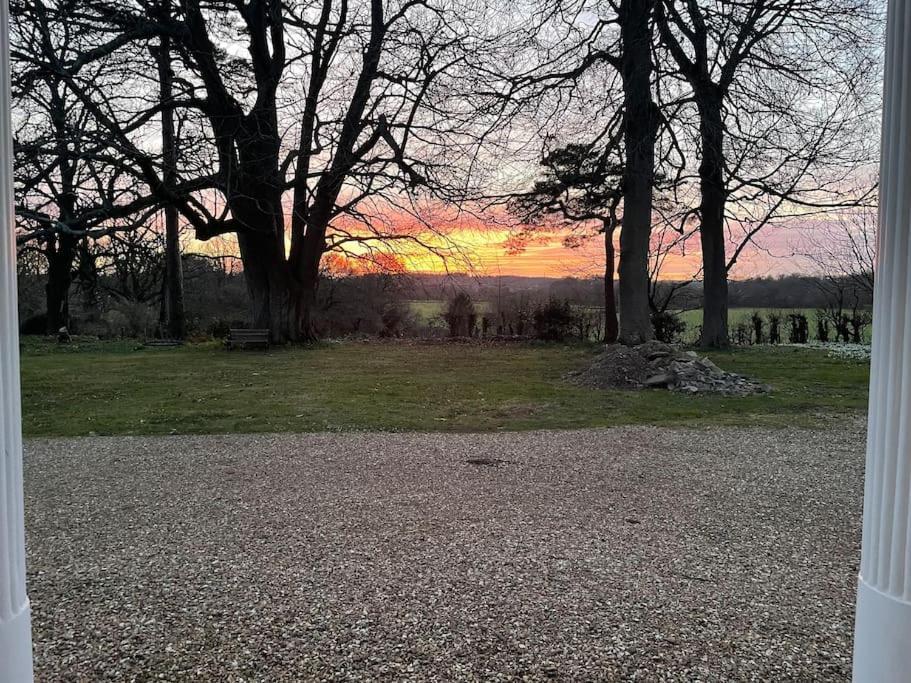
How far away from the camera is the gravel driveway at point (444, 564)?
2.37 metres

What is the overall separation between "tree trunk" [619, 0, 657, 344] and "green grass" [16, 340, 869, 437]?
4.66 ft

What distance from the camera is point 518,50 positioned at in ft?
36.7

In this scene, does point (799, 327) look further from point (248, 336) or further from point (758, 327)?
point (248, 336)

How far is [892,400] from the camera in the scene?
1.62m

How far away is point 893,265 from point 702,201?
14138 millimetres

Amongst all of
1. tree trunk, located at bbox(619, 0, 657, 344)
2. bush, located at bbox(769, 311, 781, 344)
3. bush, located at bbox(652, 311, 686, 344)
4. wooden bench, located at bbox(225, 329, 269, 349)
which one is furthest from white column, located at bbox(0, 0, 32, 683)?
bush, located at bbox(769, 311, 781, 344)

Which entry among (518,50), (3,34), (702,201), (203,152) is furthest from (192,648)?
(702,201)

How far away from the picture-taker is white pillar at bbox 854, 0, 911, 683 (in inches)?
62.9

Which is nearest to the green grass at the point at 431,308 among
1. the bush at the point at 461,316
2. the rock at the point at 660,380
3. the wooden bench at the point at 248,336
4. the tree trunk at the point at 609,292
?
the bush at the point at 461,316

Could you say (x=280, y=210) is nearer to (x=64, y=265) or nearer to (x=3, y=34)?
(x=64, y=265)

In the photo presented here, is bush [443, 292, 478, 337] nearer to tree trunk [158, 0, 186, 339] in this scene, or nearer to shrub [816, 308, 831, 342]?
tree trunk [158, 0, 186, 339]

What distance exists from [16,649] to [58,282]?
62.9 ft

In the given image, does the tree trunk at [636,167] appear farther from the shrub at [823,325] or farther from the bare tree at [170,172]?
the shrub at [823,325]

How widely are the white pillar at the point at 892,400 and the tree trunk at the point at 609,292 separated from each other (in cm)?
1463
